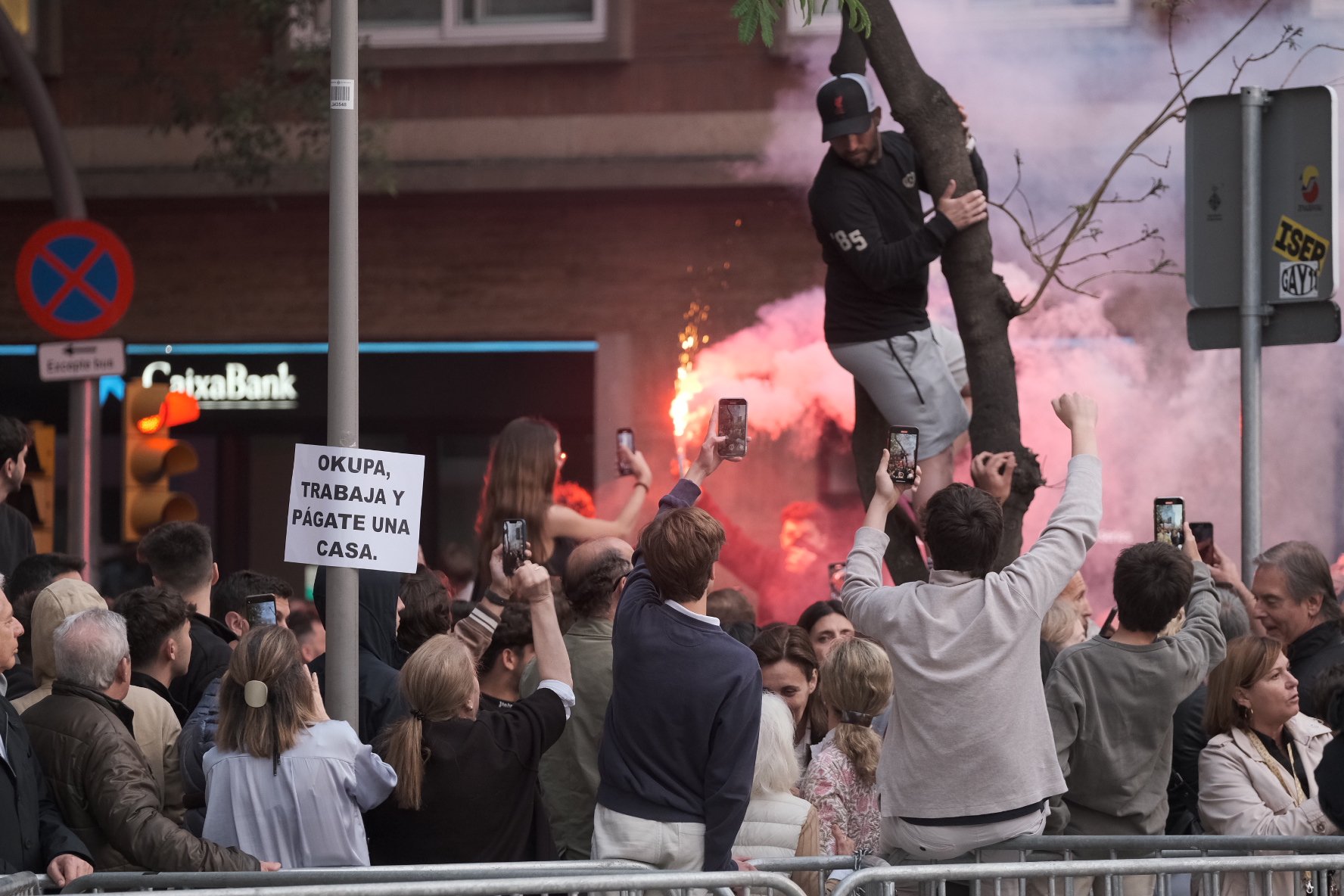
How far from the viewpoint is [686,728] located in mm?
4363

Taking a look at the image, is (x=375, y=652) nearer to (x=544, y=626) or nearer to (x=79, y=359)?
(x=544, y=626)

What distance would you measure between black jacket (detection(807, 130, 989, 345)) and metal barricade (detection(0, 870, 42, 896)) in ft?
11.4

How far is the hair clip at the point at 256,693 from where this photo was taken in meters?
4.47

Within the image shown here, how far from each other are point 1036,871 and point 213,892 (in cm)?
188

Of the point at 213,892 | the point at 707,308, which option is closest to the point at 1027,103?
the point at 707,308

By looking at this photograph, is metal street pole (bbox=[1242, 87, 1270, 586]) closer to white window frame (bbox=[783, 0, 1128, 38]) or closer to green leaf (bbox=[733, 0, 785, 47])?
green leaf (bbox=[733, 0, 785, 47])

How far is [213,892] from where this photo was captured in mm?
3998

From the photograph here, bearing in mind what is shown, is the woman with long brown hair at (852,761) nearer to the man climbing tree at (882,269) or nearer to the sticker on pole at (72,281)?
the man climbing tree at (882,269)

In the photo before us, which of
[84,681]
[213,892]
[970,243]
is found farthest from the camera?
[970,243]

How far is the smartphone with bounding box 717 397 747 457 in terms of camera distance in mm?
5164

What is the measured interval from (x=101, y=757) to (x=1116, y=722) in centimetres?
283

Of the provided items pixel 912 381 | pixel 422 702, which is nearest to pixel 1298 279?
pixel 912 381

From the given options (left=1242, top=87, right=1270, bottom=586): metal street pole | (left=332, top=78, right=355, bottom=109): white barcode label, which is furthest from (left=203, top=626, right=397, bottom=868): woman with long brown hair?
(left=1242, top=87, right=1270, bottom=586): metal street pole

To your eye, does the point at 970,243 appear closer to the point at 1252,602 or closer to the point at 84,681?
the point at 1252,602
